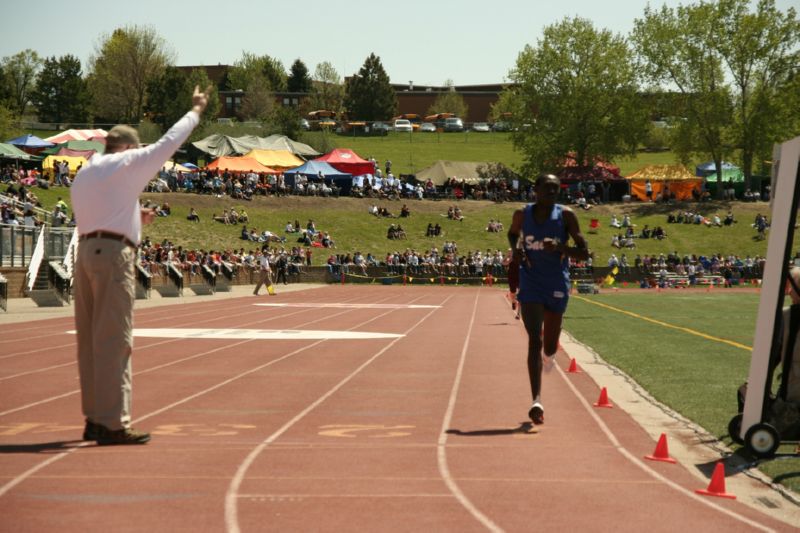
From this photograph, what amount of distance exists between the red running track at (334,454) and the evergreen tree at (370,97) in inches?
5111

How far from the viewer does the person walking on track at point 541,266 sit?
9266 mm

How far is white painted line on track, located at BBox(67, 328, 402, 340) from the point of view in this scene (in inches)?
766

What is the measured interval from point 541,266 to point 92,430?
3.92 m

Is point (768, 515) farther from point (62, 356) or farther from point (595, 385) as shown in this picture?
point (62, 356)

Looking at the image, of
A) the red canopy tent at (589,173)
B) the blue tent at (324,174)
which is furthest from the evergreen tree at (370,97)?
the blue tent at (324,174)

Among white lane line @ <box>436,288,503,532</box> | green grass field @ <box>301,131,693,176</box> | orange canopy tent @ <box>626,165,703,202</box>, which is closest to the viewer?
white lane line @ <box>436,288,503,532</box>

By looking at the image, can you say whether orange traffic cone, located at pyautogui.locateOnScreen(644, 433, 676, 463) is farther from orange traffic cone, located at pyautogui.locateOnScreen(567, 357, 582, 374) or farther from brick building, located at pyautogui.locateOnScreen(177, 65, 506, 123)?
brick building, located at pyautogui.locateOnScreen(177, 65, 506, 123)

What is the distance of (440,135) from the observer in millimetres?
131375

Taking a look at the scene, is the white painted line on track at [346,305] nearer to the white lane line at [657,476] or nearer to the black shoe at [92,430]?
the white lane line at [657,476]

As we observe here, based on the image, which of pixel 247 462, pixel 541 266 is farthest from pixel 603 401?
pixel 247 462

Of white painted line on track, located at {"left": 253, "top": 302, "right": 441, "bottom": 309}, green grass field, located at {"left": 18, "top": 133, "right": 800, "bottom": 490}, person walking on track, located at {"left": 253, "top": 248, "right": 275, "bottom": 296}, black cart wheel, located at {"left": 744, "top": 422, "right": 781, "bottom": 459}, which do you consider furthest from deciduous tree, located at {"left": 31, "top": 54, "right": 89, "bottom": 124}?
black cart wheel, located at {"left": 744, "top": 422, "right": 781, "bottom": 459}

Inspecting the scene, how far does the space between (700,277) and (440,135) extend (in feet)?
254

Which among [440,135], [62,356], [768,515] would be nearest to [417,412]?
[768,515]

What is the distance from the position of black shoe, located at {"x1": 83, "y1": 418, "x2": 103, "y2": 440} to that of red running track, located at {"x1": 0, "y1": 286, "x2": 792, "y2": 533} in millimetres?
Answer: 223
